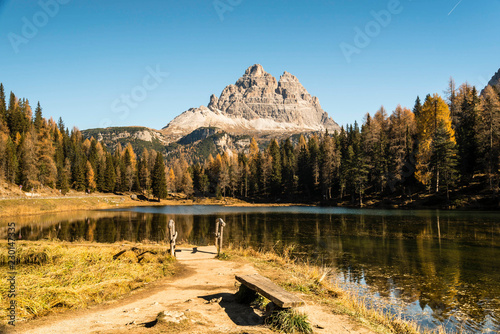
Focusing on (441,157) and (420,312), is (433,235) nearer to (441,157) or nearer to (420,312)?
(420,312)

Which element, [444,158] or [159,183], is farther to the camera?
[159,183]

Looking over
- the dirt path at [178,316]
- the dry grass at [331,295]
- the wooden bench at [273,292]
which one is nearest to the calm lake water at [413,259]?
the dry grass at [331,295]

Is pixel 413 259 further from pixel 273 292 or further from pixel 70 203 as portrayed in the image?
pixel 70 203

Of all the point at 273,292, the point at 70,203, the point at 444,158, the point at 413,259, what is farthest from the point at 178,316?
the point at 70,203

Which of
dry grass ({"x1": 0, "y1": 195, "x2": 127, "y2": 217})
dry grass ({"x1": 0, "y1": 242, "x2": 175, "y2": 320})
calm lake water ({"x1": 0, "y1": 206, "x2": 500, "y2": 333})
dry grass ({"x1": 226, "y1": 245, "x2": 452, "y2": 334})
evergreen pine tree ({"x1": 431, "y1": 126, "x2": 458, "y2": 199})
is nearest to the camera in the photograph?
dry grass ({"x1": 226, "y1": 245, "x2": 452, "y2": 334})

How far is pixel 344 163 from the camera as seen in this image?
82375mm

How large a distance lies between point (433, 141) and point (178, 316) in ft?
211

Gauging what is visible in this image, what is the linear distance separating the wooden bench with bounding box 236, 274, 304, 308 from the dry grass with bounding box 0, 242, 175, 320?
4.98 meters

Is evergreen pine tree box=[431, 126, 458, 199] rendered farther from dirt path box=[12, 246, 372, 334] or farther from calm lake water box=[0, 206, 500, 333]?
dirt path box=[12, 246, 372, 334]

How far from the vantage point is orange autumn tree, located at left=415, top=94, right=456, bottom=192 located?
57.9 m

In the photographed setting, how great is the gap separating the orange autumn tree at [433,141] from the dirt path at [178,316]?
57.8m

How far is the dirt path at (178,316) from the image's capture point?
7.71 m

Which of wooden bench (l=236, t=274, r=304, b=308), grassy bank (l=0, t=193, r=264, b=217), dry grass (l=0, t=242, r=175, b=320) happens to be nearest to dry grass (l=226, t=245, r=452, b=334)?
wooden bench (l=236, t=274, r=304, b=308)

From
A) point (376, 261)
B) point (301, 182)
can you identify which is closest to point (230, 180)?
point (301, 182)
